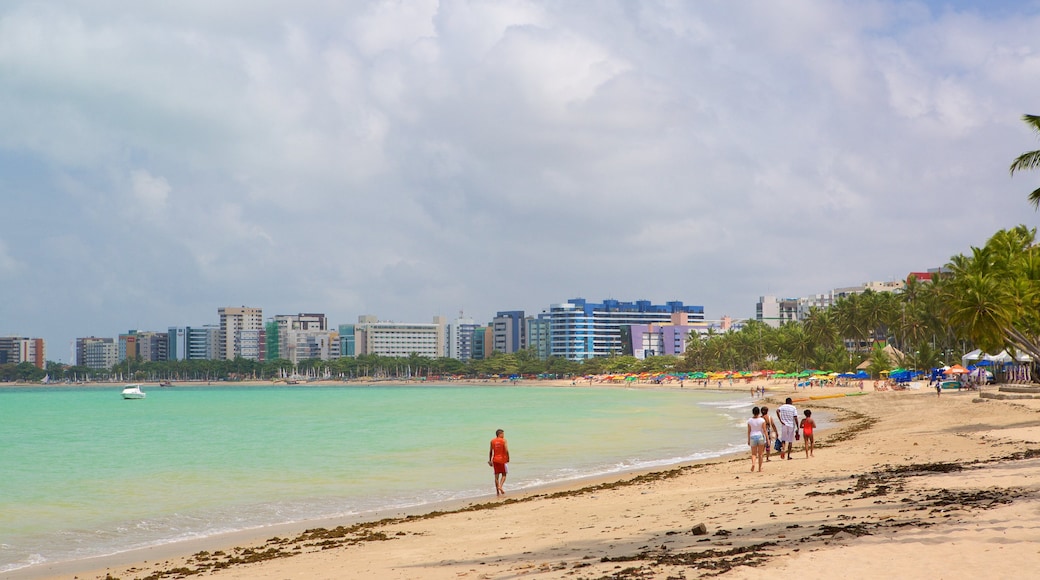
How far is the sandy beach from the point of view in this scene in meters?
8.35

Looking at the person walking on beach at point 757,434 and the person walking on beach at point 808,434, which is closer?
the person walking on beach at point 757,434

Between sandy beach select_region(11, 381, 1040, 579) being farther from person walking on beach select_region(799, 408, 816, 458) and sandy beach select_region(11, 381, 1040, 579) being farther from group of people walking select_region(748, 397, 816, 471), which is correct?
person walking on beach select_region(799, 408, 816, 458)

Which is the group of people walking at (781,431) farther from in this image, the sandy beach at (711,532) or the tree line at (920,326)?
the tree line at (920,326)

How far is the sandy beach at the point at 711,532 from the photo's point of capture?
8.35 metres

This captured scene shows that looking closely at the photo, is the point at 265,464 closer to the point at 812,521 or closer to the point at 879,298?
the point at 812,521

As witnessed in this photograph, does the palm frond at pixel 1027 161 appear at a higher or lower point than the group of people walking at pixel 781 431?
higher

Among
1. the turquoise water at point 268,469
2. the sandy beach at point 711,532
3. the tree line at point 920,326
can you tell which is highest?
the tree line at point 920,326

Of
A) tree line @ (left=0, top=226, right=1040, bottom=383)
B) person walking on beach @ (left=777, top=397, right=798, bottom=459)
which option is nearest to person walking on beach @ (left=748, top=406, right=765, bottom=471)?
person walking on beach @ (left=777, top=397, right=798, bottom=459)

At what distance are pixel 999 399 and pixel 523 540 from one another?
126ft

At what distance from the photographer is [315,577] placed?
10.6 m

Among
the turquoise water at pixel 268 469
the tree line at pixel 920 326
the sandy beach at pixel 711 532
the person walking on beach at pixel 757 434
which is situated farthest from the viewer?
the tree line at pixel 920 326

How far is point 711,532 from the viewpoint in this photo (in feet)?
35.2

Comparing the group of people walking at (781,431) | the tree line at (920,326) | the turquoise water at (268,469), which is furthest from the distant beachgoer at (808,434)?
the tree line at (920,326)

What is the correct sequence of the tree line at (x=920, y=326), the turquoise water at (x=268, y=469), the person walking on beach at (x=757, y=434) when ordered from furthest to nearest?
1. the tree line at (x=920, y=326)
2. the person walking on beach at (x=757, y=434)
3. the turquoise water at (x=268, y=469)
